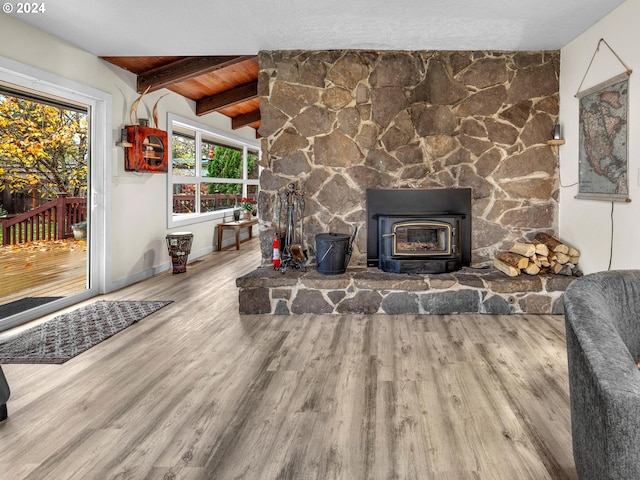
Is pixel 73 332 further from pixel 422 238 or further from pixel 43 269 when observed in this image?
pixel 422 238

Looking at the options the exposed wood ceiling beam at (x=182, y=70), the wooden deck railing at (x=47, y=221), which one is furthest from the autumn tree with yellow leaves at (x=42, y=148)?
the exposed wood ceiling beam at (x=182, y=70)

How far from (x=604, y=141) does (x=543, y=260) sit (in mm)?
1108

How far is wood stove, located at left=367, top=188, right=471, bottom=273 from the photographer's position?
4.04 m

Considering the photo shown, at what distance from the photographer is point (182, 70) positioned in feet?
16.3

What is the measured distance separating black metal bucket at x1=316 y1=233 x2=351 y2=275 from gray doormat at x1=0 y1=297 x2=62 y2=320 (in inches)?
98.3

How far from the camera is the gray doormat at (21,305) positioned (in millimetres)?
3607

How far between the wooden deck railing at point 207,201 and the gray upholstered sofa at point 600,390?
5.93m

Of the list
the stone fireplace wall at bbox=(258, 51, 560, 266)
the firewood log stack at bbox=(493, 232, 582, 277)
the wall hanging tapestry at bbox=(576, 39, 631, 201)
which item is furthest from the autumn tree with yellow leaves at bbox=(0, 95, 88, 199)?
the wall hanging tapestry at bbox=(576, 39, 631, 201)

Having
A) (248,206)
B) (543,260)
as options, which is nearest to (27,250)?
(543,260)

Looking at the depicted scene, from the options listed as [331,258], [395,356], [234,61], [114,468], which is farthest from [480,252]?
[114,468]

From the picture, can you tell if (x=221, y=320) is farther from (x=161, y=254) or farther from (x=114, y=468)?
(x=161, y=254)

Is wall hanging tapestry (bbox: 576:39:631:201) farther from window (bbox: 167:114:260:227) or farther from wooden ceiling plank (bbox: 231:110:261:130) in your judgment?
wooden ceiling plank (bbox: 231:110:261:130)

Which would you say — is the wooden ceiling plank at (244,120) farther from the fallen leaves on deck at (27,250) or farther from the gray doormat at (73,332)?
the gray doormat at (73,332)

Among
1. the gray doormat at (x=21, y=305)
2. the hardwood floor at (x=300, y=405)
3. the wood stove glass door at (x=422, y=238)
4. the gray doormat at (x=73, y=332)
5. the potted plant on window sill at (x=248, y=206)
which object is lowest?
the hardwood floor at (x=300, y=405)
